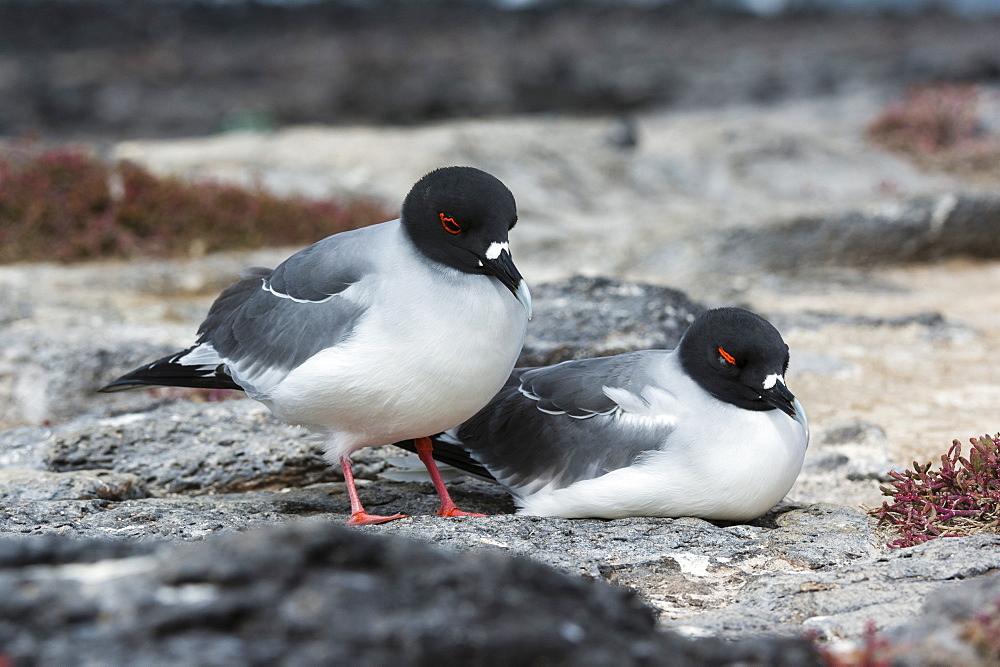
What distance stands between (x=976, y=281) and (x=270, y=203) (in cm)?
826

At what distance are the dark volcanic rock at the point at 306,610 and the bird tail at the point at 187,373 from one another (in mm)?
3019

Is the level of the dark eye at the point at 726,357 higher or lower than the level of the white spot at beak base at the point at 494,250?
higher

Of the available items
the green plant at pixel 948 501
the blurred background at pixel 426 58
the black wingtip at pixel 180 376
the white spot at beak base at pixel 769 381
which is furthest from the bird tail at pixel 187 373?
the blurred background at pixel 426 58

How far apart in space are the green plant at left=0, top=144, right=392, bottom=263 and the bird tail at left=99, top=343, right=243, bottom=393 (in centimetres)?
593

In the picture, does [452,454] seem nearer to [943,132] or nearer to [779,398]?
[779,398]

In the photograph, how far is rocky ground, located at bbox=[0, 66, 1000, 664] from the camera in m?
2.11

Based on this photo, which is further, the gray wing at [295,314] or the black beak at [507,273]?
the gray wing at [295,314]

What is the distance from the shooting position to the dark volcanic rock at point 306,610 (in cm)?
194

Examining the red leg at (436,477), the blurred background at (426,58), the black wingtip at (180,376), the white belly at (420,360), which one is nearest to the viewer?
the white belly at (420,360)

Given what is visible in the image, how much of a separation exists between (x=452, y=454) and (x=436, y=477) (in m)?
0.28

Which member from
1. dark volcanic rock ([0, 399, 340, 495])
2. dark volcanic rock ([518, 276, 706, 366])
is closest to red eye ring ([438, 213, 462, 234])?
dark volcanic rock ([0, 399, 340, 495])

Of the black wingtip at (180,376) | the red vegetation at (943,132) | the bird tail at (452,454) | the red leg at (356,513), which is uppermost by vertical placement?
the red vegetation at (943,132)

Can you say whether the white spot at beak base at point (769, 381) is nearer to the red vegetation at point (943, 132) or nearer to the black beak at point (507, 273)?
the black beak at point (507, 273)

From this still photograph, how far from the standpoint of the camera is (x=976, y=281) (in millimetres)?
10828
